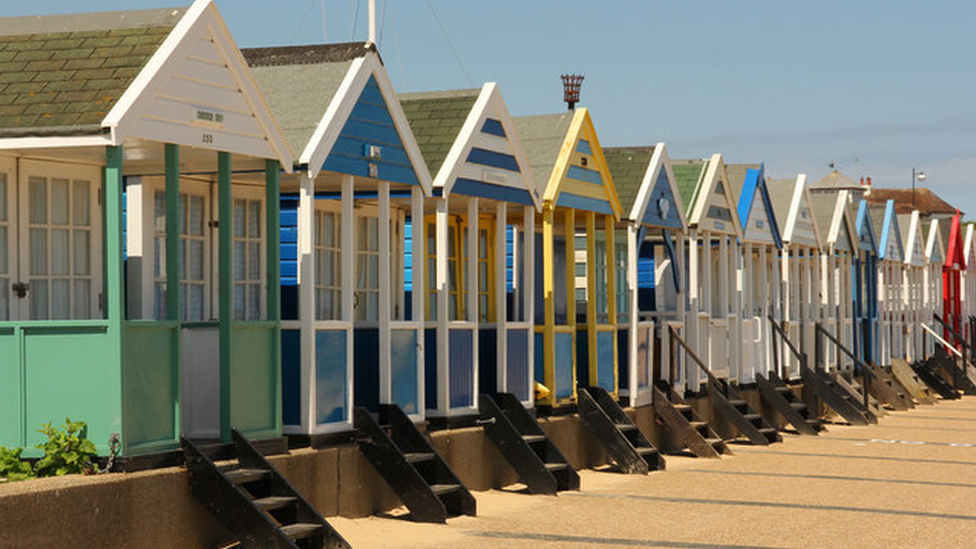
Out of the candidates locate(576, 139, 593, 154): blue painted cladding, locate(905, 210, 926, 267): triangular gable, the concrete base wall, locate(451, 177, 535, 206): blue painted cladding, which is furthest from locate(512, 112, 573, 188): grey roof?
locate(905, 210, 926, 267): triangular gable

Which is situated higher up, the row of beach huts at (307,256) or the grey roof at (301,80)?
the grey roof at (301,80)

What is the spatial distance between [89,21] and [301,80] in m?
2.56

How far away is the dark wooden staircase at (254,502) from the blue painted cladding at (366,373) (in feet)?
8.98

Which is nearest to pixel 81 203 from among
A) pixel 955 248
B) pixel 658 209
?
pixel 658 209

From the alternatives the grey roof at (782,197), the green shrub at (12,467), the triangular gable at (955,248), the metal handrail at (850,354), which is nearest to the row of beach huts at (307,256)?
the green shrub at (12,467)

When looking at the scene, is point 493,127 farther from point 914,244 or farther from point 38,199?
point 914,244

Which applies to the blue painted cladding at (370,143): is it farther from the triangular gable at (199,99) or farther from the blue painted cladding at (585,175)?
the blue painted cladding at (585,175)

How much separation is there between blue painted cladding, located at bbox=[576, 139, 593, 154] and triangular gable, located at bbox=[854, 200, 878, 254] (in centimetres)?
1475

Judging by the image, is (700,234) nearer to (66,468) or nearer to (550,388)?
(550,388)

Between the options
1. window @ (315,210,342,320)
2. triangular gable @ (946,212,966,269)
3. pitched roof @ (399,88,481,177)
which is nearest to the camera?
window @ (315,210,342,320)

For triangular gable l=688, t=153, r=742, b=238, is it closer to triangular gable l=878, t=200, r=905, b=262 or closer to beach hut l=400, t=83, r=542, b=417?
beach hut l=400, t=83, r=542, b=417

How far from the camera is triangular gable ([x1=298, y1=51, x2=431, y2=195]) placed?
12633mm

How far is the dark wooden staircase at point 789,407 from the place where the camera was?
24031 mm

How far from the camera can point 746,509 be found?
14.6 metres
